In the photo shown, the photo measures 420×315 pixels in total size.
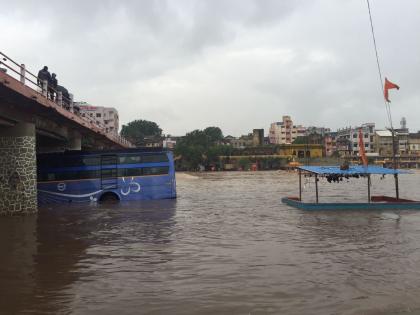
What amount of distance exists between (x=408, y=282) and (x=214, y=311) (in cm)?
363

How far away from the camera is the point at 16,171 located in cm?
1925

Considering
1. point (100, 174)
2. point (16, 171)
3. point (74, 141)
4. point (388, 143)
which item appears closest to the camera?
point (16, 171)

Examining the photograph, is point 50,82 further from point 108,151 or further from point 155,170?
point 155,170

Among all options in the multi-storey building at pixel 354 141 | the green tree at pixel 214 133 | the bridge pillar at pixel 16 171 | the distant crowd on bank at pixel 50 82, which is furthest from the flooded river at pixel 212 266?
the green tree at pixel 214 133

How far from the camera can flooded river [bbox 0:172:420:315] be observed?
6848 millimetres

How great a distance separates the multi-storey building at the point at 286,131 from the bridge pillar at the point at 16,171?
12803 cm

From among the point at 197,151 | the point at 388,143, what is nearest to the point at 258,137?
the point at 197,151

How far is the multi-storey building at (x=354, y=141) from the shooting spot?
124 meters

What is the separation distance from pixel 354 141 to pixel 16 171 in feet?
379

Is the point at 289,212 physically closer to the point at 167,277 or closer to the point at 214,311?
the point at 167,277

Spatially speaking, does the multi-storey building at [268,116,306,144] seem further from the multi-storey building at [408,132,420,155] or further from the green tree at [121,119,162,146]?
the green tree at [121,119,162,146]

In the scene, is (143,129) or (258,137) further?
(143,129)

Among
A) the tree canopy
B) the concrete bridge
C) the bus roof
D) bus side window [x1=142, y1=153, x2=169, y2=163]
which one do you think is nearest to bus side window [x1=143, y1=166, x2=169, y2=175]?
bus side window [x1=142, y1=153, x2=169, y2=163]

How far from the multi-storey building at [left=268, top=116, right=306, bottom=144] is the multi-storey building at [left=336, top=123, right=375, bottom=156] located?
52.0 feet
